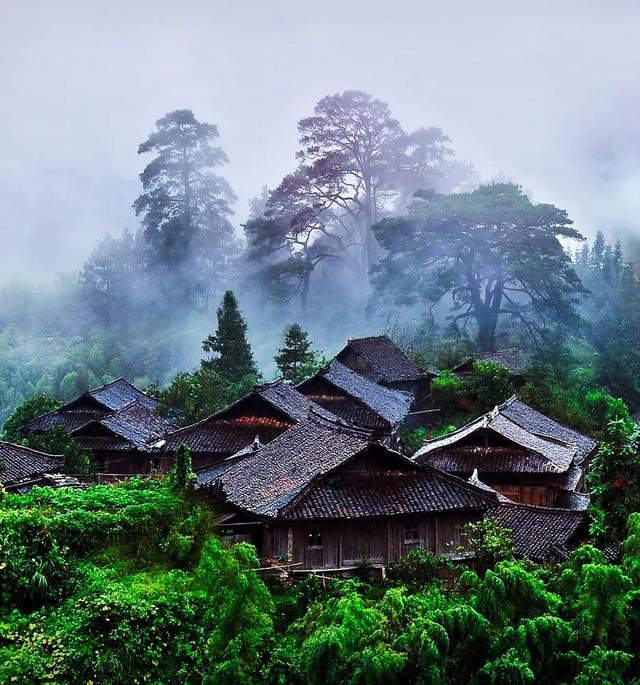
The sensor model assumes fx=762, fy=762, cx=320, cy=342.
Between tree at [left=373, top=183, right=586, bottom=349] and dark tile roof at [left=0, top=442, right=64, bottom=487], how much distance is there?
96.4 feet

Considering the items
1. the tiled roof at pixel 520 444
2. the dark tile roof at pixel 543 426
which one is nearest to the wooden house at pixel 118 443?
the tiled roof at pixel 520 444

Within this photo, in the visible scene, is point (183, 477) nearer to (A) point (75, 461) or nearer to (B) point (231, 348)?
(A) point (75, 461)

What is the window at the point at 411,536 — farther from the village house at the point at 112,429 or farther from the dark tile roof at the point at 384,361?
the dark tile roof at the point at 384,361

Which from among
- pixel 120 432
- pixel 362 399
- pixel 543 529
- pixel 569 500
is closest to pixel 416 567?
pixel 543 529

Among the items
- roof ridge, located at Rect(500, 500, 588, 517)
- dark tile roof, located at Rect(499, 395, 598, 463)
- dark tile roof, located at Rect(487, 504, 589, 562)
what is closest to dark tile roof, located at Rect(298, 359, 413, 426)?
dark tile roof, located at Rect(499, 395, 598, 463)

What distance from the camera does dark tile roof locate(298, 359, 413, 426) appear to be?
4009 centimetres

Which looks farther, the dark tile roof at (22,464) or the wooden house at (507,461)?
the wooden house at (507,461)

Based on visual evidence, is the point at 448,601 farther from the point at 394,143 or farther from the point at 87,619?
the point at 394,143

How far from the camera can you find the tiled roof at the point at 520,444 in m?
33.2

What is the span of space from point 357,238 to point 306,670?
68999mm

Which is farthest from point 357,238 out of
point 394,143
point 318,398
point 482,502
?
point 482,502

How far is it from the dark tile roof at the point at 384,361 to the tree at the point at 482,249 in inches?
165

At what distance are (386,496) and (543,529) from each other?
7.04 m

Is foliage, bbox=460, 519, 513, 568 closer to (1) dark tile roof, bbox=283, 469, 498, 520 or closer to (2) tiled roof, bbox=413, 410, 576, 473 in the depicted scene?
(1) dark tile roof, bbox=283, 469, 498, 520
